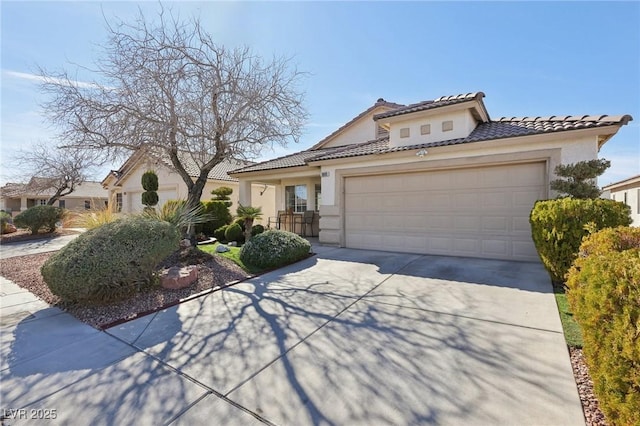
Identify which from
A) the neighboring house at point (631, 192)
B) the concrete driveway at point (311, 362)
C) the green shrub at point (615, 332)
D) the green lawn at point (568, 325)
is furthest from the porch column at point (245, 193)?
the neighboring house at point (631, 192)

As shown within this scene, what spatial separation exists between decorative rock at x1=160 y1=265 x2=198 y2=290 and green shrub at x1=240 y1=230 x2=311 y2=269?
5.32 ft

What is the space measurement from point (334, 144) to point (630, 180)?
57.4ft

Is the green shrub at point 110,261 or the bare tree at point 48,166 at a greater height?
the bare tree at point 48,166

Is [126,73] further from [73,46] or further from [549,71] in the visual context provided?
[549,71]

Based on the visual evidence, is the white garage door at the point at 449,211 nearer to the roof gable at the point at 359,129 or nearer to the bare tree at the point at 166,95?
the bare tree at the point at 166,95

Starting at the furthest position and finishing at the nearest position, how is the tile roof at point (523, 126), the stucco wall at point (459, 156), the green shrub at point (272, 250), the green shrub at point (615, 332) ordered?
the green shrub at point (272, 250) → the stucco wall at point (459, 156) → the tile roof at point (523, 126) → the green shrub at point (615, 332)

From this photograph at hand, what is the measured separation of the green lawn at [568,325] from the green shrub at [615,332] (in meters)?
1.26

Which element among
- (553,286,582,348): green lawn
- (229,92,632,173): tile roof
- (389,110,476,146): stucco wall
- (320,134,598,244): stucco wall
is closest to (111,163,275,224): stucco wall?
(320,134,598,244): stucco wall

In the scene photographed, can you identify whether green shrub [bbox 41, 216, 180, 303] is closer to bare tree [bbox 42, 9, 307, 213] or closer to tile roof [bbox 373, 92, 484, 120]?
bare tree [bbox 42, 9, 307, 213]

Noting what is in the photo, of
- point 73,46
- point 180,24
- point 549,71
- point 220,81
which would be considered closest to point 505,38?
point 549,71

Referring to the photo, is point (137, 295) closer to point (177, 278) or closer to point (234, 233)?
point (177, 278)

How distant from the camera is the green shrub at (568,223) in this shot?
492 centimetres

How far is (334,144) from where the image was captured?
17.0 metres

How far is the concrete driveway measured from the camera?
2395mm
